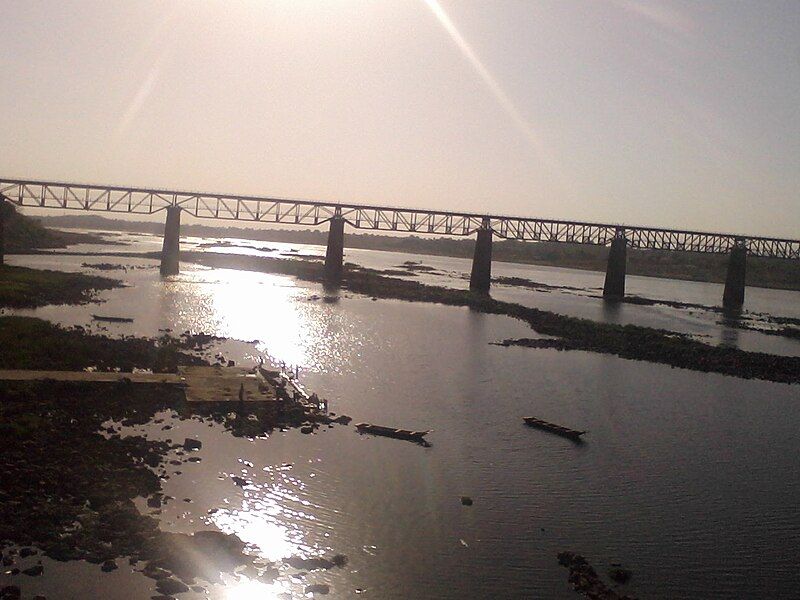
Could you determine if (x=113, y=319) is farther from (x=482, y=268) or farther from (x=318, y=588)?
(x=482, y=268)

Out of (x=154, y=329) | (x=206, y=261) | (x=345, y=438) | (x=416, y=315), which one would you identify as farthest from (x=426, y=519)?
(x=206, y=261)

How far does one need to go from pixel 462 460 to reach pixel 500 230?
75699mm

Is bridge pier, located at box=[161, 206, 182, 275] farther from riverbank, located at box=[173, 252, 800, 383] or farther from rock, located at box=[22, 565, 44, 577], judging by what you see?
rock, located at box=[22, 565, 44, 577]

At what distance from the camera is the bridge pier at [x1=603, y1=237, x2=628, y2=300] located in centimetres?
9162

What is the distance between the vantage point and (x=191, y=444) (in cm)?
2008

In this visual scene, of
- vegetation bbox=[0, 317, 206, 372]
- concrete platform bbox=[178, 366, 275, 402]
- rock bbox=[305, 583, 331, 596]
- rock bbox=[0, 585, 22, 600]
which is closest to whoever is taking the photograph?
rock bbox=[0, 585, 22, 600]

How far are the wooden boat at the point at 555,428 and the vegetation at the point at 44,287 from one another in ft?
108

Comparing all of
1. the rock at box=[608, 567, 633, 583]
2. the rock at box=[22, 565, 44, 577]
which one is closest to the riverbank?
the rock at box=[608, 567, 633, 583]

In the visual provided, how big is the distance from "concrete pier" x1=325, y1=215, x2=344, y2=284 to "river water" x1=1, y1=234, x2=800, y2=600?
143ft

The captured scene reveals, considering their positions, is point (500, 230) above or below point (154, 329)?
above

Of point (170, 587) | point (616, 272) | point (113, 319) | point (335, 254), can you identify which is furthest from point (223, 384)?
point (616, 272)

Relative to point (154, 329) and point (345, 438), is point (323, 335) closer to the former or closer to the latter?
point (154, 329)

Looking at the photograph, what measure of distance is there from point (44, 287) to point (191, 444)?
38.3m

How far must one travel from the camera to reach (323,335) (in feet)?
146
